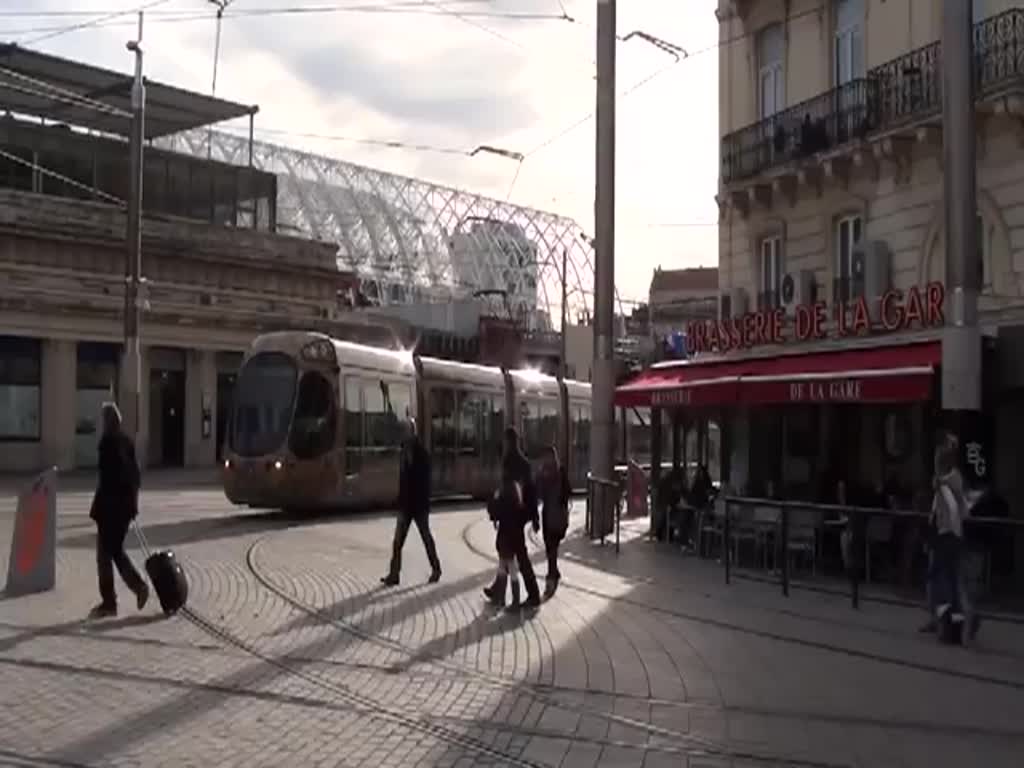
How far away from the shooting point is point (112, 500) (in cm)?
1262

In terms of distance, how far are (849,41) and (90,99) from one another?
1154 inches

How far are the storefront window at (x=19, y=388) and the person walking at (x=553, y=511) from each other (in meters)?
30.2

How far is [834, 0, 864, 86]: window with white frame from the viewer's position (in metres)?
22.5

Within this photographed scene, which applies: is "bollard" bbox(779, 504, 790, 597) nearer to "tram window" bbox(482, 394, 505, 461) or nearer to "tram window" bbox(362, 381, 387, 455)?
"tram window" bbox(362, 381, 387, 455)

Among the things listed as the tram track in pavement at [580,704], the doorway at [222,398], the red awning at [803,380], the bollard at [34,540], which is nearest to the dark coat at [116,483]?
the bollard at [34,540]

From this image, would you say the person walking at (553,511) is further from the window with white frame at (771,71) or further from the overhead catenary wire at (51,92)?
the overhead catenary wire at (51,92)

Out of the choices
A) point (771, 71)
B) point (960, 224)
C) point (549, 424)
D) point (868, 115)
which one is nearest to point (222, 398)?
point (549, 424)

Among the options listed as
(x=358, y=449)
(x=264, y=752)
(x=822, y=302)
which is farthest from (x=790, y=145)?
(x=264, y=752)

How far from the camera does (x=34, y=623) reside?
40.4ft

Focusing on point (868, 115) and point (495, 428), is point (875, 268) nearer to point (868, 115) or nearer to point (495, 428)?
point (868, 115)

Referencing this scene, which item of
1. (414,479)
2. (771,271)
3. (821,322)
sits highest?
(771,271)

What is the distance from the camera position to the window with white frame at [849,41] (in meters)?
22.5

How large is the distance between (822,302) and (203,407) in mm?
30386

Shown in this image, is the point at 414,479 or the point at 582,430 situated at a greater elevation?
the point at 582,430
